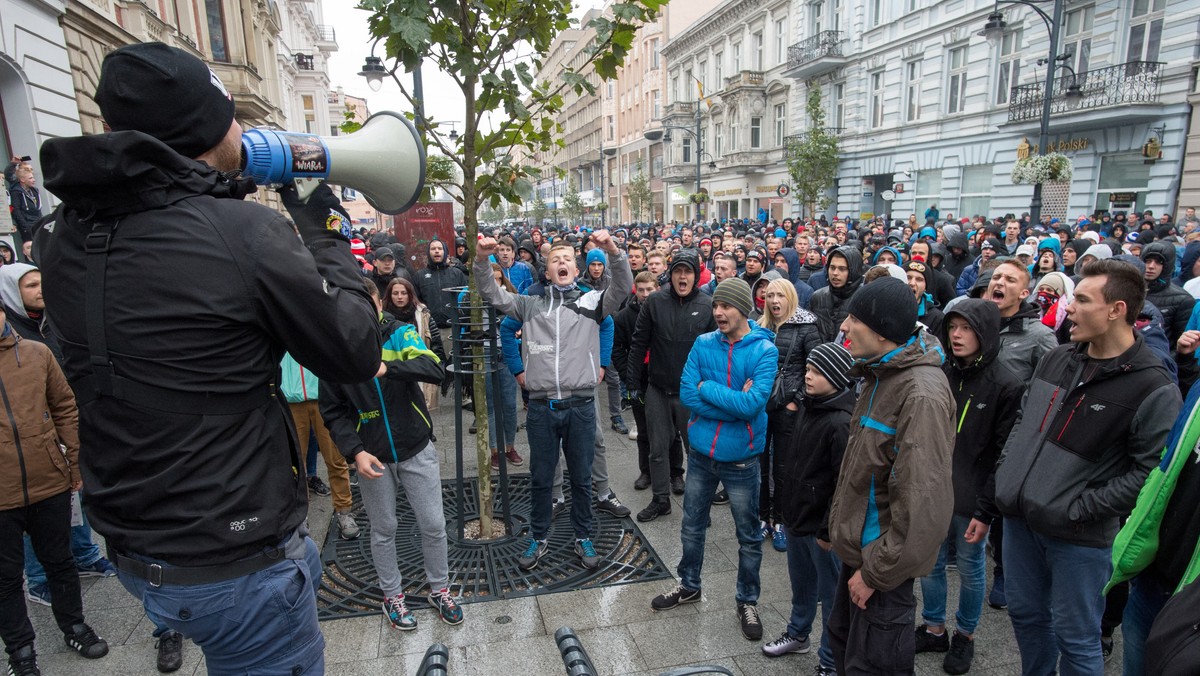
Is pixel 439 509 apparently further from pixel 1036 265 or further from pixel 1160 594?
pixel 1036 265

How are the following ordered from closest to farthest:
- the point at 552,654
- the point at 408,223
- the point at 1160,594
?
the point at 1160,594
the point at 552,654
the point at 408,223

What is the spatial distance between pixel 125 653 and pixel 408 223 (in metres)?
9.86

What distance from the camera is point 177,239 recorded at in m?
1.39

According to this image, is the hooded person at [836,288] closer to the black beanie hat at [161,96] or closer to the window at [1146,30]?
the black beanie hat at [161,96]

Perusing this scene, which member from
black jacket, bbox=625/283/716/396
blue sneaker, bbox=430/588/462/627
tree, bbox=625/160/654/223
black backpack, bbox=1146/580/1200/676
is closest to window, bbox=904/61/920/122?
tree, bbox=625/160/654/223

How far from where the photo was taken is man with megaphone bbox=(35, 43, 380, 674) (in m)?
1.39

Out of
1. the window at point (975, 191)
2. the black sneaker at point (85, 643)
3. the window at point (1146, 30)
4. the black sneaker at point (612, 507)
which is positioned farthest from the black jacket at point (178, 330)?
the window at point (975, 191)

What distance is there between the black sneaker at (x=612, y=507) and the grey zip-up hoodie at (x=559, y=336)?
4.01 ft

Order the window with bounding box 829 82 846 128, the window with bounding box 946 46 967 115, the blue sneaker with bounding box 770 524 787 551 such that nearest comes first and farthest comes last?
the blue sneaker with bounding box 770 524 787 551 < the window with bounding box 946 46 967 115 < the window with bounding box 829 82 846 128

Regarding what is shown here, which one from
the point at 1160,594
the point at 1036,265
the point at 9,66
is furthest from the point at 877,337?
the point at 9,66

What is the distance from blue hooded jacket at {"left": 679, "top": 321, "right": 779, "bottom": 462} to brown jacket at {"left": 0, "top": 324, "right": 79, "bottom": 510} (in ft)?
10.5

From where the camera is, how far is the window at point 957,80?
2217cm

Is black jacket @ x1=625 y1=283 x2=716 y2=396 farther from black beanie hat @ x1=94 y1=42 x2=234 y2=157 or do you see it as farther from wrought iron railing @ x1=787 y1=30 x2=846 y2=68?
wrought iron railing @ x1=787 y1=30 x2=846 y2=68

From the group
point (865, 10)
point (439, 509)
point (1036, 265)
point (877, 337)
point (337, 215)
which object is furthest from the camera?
point (865, 10)
